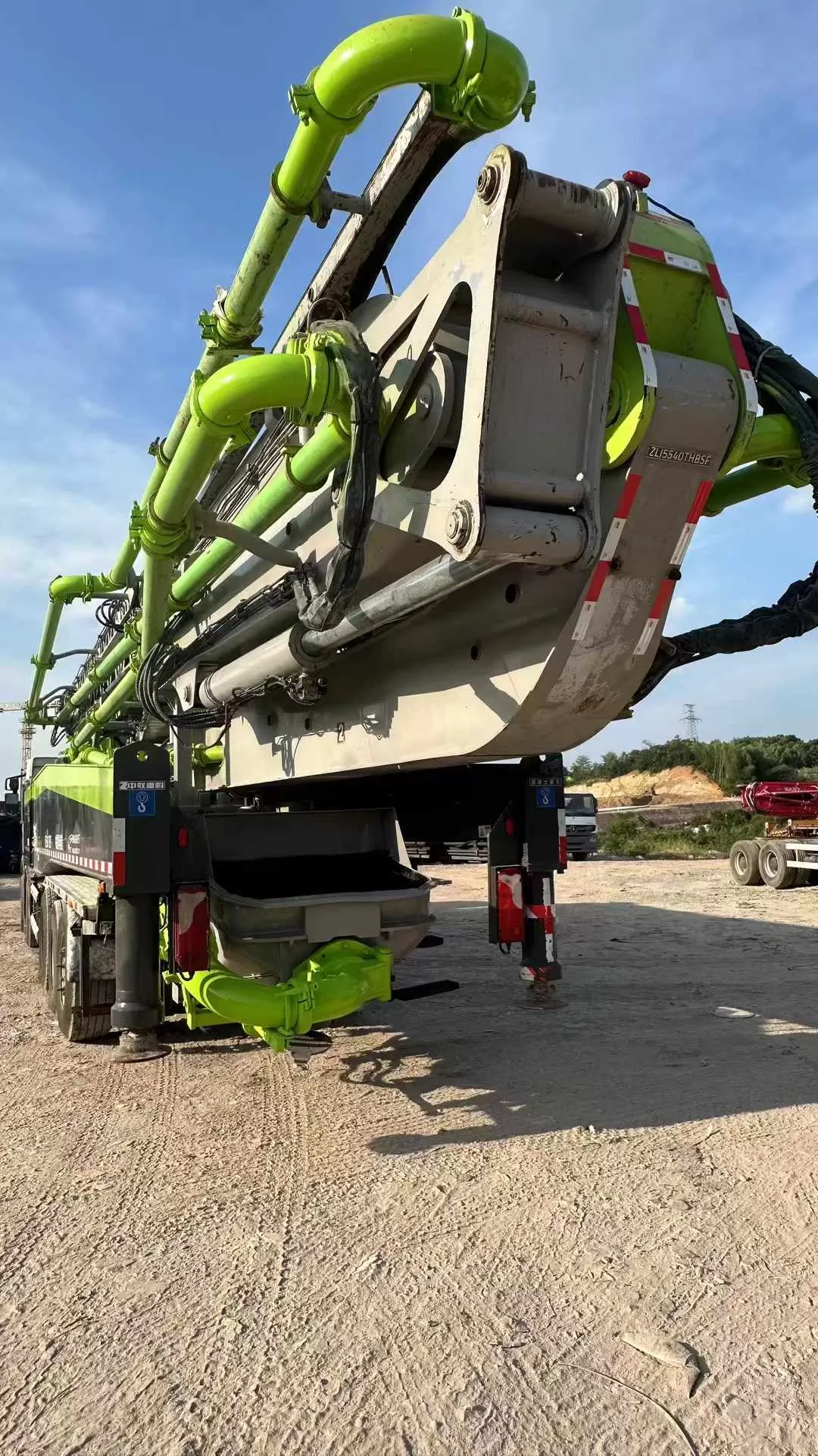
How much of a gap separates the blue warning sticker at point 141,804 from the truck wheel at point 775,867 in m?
13.0

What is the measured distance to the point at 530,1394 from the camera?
8.36ft

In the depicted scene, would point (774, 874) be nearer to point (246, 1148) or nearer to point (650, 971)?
point (650, 971)

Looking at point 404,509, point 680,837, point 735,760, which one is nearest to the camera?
point 404,509

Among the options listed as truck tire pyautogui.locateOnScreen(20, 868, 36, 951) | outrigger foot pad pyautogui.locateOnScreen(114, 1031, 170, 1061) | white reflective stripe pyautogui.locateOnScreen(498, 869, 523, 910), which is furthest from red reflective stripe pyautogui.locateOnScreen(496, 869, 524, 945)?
truck tire pyautogui.locateOnScreen(20, 868, 36, 951)

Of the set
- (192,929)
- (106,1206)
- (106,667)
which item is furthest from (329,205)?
(106,667)

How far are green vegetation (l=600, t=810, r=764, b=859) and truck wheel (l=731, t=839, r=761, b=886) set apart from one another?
709 cm

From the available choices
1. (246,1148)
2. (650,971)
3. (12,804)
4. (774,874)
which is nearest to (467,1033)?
(246,1148)

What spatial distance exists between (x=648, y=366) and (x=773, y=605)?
1.22 meters

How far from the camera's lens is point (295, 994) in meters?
4.65

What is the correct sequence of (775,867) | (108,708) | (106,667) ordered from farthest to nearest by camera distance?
(775,867), (108,708), (106,667)

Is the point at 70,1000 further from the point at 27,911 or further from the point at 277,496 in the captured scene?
the point at 27,911

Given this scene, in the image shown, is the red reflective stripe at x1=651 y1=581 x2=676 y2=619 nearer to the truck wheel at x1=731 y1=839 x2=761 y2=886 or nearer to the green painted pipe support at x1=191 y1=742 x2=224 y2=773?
the green painted pipe support at x1=191 y1=742 x2=224 y2=773

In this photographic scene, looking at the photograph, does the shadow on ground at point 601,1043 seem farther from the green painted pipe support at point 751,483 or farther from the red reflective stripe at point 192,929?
the green painted pipe support at point 751,483

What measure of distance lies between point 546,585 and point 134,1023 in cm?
309
